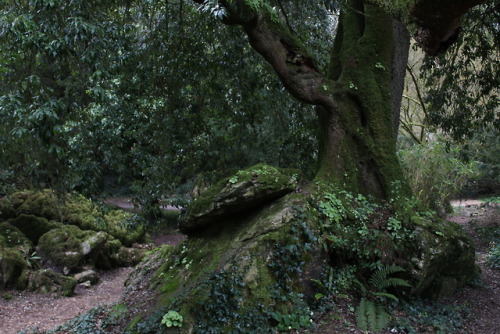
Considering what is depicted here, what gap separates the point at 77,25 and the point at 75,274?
7.89m

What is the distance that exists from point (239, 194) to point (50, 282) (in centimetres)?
646

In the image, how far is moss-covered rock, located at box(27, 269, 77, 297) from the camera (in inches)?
383

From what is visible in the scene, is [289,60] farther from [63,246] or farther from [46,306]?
[63,246]

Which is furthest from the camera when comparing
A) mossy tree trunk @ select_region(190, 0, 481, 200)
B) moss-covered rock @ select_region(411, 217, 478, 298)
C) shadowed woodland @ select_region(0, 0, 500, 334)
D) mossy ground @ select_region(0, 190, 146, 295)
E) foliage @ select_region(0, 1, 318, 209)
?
mossy ground @ select_region(0, 190, 146, 295)

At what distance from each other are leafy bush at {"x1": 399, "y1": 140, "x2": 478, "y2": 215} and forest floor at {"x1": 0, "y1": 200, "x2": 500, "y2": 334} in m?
1.22

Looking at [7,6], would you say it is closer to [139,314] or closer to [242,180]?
[242,180]

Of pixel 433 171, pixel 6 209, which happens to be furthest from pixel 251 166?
pixel 6 209

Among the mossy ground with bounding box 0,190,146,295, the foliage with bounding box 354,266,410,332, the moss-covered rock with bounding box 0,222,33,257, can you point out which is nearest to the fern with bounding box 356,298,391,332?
the foliage with bounding box 354,266,410,332

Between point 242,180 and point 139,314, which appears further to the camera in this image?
point 242,180

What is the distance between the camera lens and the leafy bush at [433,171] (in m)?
12.6

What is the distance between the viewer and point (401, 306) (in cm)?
566

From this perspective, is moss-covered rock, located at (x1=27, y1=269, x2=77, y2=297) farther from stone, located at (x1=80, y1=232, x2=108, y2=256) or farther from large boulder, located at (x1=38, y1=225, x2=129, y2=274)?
stone, located at (x1=80, y1=232, x2=108, y2=256)

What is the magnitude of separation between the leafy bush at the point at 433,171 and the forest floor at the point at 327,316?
1.22 meters

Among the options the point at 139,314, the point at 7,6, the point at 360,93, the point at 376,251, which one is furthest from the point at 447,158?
the point at 7,6
